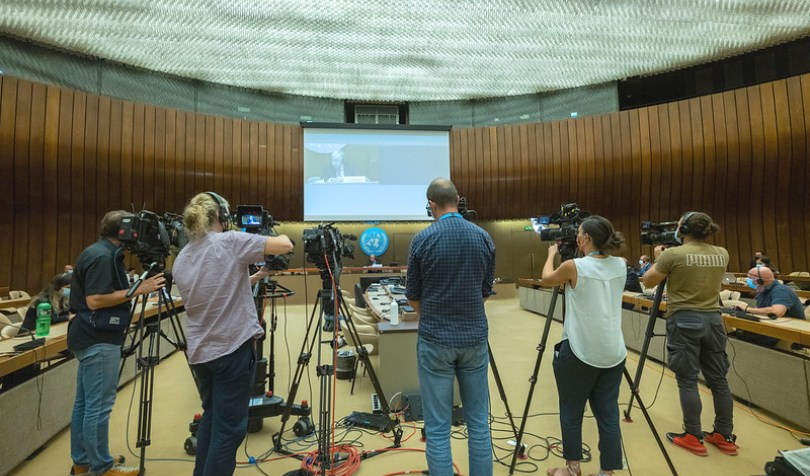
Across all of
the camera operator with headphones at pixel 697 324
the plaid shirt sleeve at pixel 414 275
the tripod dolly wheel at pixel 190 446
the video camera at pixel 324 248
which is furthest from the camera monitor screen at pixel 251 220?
the camera operator with headphones at pixel 697 324

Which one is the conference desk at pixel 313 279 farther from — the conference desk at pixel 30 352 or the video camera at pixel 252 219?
the video camera at pixel 252 219

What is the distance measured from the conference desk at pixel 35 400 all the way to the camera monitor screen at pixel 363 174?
26.8ft

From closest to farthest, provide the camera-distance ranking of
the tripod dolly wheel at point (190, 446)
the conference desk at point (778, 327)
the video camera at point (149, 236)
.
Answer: the video camera at point (149, 236) → the tripod dolly wheel at point (190, 446) → the conference desk at point (778, 327)

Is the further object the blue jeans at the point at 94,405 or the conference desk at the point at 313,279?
the conference desk at the point at 313,279

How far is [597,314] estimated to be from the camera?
204cm

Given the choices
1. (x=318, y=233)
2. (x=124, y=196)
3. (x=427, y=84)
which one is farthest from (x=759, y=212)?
(x=124, y=196)

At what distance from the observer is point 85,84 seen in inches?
368

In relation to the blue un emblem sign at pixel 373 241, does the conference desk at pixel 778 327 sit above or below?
below

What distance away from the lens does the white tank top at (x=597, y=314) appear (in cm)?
203

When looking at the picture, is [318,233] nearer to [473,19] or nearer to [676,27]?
[473,19]

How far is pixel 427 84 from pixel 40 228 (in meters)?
9.99

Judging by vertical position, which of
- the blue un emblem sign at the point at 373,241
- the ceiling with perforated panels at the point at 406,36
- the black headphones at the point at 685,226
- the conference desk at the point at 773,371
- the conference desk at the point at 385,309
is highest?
the ceiling with perforated panels at the point at 406,36

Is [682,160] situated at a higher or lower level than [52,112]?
lower

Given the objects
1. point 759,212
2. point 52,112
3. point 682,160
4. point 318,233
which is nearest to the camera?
point 318,233
